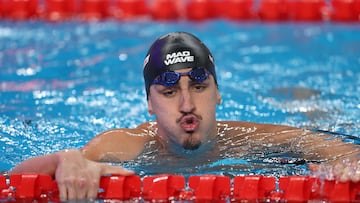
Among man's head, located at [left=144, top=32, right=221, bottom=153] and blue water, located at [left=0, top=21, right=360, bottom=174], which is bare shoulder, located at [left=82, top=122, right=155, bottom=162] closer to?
man's head, located at [left=144, top=32, right=221, bottom=153]

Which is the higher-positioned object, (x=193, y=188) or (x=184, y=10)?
(x=184, y=10)

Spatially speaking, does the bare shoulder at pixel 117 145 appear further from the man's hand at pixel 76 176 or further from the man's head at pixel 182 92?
the man's hand at pixel 76 176

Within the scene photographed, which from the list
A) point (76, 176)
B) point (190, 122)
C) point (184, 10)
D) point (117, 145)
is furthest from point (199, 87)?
point (184, 10)

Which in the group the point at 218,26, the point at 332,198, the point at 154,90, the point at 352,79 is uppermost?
the point at 218,26

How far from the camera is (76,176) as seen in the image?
3311 millimetres

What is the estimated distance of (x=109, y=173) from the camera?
345 centimetres

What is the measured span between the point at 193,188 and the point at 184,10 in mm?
5254

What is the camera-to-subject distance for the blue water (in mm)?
5152

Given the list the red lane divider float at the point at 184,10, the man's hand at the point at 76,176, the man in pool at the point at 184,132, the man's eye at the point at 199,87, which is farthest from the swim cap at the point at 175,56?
the red lane divider float at the point at 184,10

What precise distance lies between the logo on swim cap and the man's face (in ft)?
0.21

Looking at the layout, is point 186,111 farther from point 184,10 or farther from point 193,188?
point 184,10

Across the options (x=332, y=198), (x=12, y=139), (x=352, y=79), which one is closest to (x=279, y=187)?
(x=332, y=198)

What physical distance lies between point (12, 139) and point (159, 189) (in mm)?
1678

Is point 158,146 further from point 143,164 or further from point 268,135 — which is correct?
point 268,135
